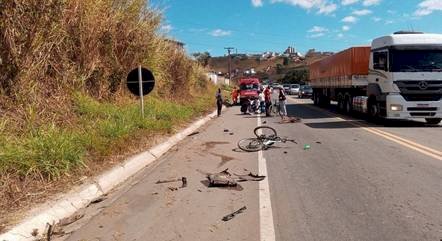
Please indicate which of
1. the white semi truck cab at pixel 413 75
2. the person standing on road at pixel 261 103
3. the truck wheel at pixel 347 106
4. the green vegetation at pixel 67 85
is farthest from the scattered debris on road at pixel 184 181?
the person standing on road at pixel 261 103

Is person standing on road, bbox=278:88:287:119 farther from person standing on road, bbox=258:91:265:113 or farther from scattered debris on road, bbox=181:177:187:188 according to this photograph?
scattered debris on road, bbox=181:177:187:188

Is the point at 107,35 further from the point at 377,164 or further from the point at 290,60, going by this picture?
the point at 290,60

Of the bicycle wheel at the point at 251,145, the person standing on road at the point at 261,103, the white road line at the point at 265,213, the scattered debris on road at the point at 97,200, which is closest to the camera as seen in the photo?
the white road line at the point at 265,213

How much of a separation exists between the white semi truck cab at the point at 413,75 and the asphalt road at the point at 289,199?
228 inches

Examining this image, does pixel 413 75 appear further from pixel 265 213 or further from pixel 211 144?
pixel 265 213

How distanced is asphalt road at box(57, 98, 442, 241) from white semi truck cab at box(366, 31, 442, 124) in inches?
228

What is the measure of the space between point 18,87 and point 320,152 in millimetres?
7033

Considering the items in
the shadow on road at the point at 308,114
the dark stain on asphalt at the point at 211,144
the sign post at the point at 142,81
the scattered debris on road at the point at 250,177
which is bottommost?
the shadow on road at the point at 308,114

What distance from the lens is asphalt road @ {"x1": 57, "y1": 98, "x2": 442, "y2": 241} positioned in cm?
591

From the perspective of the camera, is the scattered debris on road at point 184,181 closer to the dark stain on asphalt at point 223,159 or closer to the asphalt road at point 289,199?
the asphalt road at point 289,199

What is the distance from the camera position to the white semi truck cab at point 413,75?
1845 cm

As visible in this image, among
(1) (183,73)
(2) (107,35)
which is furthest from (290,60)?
(2) (107,35)

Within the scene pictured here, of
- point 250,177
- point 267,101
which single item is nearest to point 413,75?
point 267,101

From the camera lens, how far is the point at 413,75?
1848 cm
